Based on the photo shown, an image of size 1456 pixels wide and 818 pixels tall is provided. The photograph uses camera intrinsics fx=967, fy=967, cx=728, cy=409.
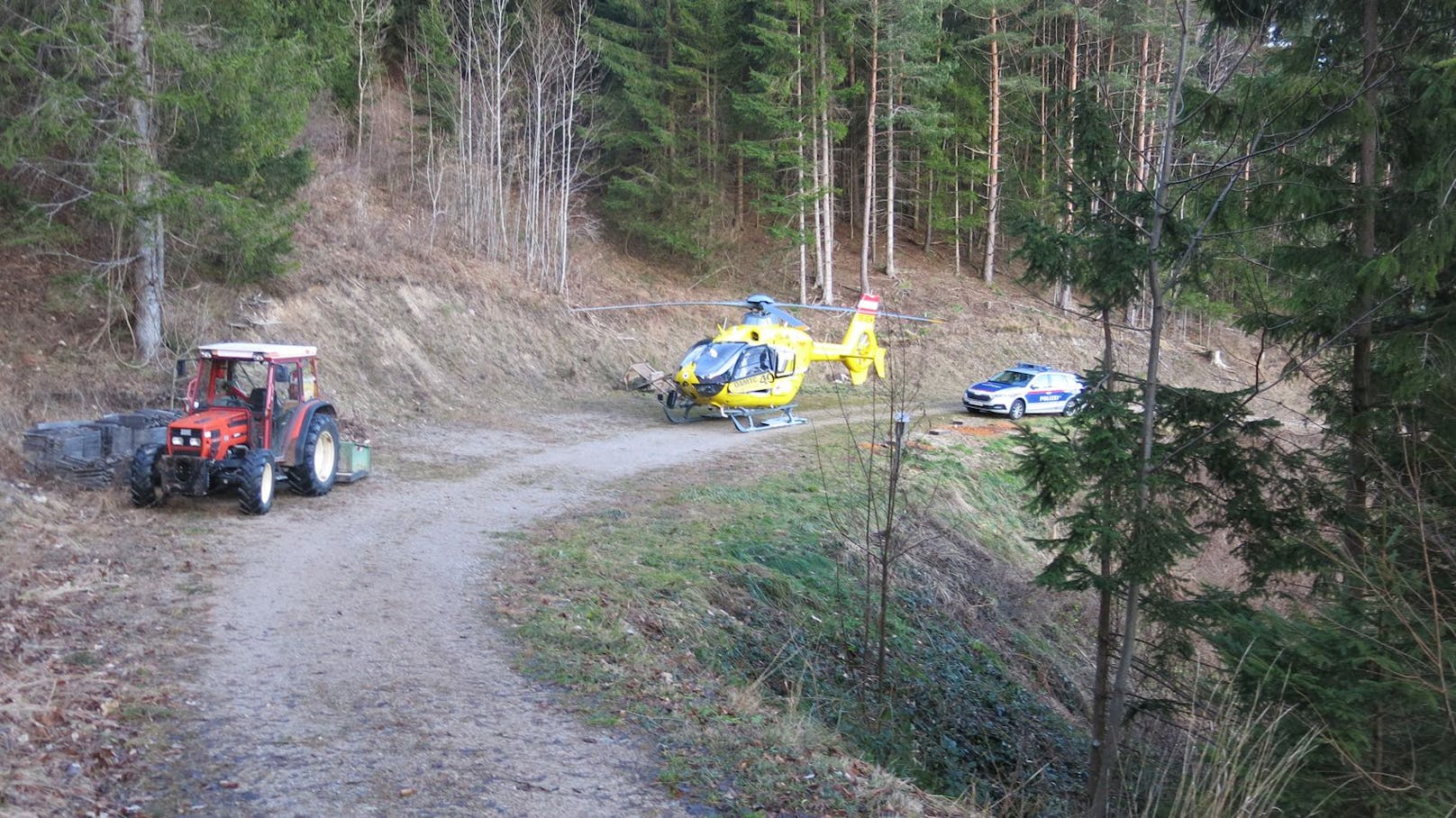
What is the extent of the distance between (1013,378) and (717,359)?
33.3 feet

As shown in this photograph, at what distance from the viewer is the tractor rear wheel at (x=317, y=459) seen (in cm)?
1305

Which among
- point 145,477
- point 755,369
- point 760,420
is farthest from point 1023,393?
point 145,477

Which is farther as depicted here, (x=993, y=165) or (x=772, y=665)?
(x=993, y=165)

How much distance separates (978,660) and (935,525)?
3205 millimetres

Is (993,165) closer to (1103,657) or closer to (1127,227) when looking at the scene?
(1127,227)

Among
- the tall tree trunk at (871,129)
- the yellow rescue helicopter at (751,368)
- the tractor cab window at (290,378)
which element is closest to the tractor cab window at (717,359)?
the yellow rescue helicopter at (751,368)

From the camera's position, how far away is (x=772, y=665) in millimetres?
9125

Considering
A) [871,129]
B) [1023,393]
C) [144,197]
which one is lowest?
[1023,393]

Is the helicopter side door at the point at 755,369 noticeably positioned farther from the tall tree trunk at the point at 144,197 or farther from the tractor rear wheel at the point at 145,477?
the tractor rear wheel at the point at 145,477

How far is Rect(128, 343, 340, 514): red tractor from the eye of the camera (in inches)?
460

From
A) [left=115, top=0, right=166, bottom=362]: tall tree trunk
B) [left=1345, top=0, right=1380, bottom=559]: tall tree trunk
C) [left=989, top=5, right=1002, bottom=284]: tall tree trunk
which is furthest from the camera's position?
[left=989, top=5, right=1002, bottom=284]: tall tree trunk

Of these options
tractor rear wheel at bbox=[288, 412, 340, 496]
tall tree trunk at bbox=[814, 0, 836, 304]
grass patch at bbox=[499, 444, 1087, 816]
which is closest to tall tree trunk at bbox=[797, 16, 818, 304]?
tall tree trunk at bbox=[814, 0, 836, 304]

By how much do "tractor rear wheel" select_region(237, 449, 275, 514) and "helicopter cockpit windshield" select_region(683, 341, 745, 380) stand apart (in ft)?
35.4

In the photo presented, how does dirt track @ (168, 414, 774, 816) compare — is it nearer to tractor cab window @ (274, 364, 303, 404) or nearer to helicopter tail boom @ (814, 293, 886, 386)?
tractor cab window @ (274, 364, 303, 404)
